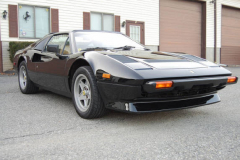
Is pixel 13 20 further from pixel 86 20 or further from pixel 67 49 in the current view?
pixel 67 49

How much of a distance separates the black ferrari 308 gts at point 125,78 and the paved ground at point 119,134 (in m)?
0.22

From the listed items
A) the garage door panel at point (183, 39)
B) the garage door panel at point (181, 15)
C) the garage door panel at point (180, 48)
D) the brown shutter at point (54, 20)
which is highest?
the garage door panel at point (181, 15)

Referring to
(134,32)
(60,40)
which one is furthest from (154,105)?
(134,32)

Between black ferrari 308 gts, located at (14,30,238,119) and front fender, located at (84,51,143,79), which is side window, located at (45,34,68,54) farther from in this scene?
front fender, located at (84,51,143,79)

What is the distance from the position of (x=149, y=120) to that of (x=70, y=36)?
1714 mm

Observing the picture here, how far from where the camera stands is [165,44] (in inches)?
554

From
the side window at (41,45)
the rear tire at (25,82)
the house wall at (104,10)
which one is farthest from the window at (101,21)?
the side window at (41,45)

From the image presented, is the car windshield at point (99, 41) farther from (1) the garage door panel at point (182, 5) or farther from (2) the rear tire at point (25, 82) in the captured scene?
(1) the garage door panel at point (182, 5)

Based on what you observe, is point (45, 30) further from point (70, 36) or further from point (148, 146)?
point (148, 146)

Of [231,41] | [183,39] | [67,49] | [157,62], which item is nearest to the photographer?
[157,62]

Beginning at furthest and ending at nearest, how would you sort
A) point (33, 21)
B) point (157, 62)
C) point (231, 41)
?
point (231, 41) → point (33, 21) → point (157, 62)

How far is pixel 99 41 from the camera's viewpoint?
3.73 metres

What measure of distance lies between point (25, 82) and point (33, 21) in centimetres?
585

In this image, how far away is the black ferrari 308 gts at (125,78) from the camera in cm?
256
